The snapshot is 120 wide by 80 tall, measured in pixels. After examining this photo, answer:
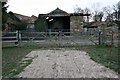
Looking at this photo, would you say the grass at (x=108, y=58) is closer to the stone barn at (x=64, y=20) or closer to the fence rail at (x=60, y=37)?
the fence rail at (x=60, y=37)

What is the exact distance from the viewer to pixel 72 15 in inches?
1426

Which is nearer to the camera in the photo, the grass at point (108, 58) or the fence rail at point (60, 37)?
the grass at point (108, 58)

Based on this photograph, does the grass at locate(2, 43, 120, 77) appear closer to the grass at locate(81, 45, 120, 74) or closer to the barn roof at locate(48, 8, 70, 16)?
the grass at locate(81, 45, 120, 74)

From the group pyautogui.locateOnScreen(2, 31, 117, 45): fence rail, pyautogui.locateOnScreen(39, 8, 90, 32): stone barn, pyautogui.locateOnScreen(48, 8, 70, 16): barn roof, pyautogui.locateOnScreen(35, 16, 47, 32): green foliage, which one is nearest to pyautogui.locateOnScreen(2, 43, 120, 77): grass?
pyautogui.locateOnScreen(2, 31, 117, 45): fence rail

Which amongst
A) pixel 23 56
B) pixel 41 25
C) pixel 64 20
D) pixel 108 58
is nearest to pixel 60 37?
pixel 23 56

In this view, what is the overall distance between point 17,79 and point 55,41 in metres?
13.1

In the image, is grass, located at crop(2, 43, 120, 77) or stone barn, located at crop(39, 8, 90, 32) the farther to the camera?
stone barn, located at crop(39, 8, 90, 32)

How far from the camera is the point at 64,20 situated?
40.3 metres

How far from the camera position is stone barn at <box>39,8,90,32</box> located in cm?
3603

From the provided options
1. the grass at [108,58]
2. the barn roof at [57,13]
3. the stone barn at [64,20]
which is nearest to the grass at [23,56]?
the grass at [108,58]

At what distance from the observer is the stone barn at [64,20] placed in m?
36.0

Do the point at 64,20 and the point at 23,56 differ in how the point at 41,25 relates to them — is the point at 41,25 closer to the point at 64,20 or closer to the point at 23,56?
the point at 64,20

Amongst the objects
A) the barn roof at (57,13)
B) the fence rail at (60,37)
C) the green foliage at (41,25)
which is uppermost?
the barn roof at (57,13)

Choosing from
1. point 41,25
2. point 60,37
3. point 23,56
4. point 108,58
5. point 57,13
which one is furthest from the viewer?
point 57,13
